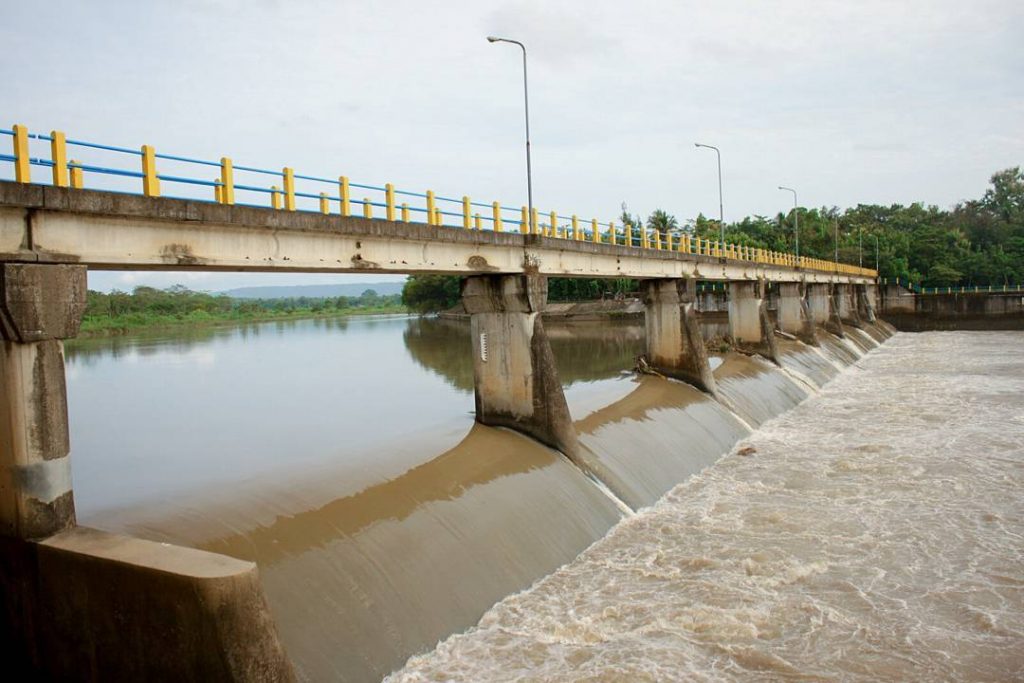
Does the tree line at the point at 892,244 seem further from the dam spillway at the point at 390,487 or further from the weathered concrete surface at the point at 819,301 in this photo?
the dam spillway at the point at 390,487

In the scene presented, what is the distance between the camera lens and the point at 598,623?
11.5 m

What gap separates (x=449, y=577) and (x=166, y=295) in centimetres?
10490

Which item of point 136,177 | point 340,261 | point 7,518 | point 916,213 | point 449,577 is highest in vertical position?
point 916,213

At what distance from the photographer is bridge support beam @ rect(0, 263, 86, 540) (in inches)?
363

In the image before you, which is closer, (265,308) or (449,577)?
(449,577)

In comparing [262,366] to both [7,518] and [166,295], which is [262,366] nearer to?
[7,518]

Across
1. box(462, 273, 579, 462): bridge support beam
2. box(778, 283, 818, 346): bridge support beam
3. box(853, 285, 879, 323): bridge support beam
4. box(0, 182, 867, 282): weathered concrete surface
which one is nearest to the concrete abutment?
box(0, 182, 867, 282): weathered concrete surface

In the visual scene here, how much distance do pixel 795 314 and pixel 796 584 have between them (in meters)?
40.2

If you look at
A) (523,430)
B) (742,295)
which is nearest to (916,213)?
(742,295)

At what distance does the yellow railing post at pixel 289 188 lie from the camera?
13891 millimetres

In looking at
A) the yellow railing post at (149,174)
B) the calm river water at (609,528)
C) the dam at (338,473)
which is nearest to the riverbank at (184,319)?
the dam at (338,473)

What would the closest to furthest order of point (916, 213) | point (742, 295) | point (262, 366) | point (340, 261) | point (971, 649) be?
point (971, 649)
point (340, 261)
point (742, 295)
point (262, 366)
point (916, 213)

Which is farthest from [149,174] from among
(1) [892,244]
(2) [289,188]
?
(1) [892,244]

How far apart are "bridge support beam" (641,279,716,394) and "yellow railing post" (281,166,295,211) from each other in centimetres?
1845
